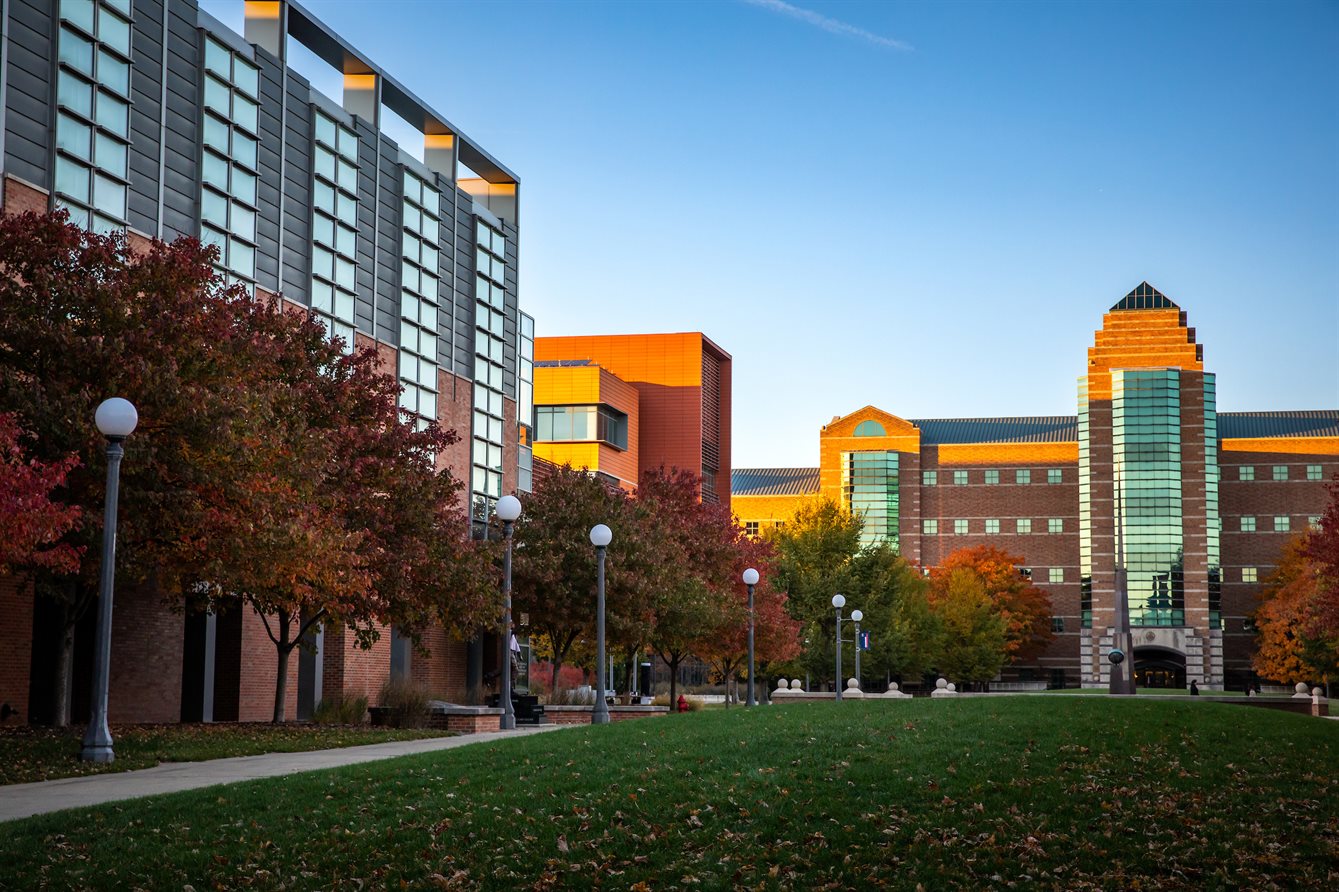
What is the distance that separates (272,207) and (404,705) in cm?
1608

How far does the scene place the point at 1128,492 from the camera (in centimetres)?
10688

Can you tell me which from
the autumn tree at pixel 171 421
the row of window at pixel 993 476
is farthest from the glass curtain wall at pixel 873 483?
the autumn tree at pixel 171 421

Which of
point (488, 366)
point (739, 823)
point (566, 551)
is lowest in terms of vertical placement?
point (739, 823)

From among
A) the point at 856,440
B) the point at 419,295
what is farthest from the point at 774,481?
the point at 419,295

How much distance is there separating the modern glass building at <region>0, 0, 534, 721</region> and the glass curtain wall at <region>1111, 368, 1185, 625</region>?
211 ft

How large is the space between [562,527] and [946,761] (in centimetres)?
2549

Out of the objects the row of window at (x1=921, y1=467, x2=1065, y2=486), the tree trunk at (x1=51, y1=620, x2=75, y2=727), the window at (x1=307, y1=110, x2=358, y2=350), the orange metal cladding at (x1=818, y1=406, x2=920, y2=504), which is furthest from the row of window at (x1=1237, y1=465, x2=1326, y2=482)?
the tree trunk at (x1=51, y1=620, x2=75, y2=727)

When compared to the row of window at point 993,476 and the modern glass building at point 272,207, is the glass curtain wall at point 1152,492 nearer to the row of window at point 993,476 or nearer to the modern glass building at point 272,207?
the row of window at point 993,476

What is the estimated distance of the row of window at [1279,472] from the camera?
11225 centimetres

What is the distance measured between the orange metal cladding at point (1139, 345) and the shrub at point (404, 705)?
86.0 meters

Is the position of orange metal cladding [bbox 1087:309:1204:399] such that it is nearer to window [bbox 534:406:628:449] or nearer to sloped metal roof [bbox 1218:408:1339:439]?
sloped metal roof [bbox 1218:408:1339:439]

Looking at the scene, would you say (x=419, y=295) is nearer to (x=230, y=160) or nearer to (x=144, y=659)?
(x=230, y=160)

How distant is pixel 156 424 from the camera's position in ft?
70.5

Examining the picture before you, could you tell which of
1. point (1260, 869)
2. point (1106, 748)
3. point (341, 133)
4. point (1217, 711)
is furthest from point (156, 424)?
point (341, 133)
